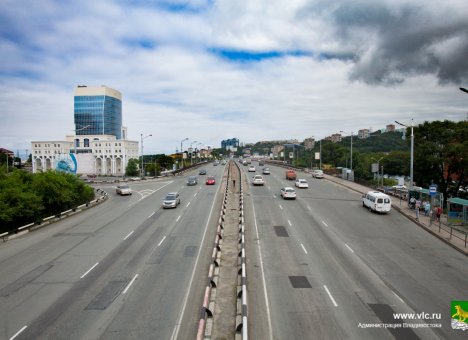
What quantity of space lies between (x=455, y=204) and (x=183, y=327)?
26.2 m

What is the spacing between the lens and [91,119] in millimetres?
181250

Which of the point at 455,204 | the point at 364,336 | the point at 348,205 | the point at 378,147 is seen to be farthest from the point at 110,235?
the point at 378,147

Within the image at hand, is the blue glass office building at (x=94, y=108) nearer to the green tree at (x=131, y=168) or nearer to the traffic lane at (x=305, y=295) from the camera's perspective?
the green tree at (x=131, y=168)

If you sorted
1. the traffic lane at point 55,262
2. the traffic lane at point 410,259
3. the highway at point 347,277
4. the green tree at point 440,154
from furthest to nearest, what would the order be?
the green tree at point 440,154
the traffic lane at point 410,259
the traffic lane at point 55,262
the highway at point 347,277

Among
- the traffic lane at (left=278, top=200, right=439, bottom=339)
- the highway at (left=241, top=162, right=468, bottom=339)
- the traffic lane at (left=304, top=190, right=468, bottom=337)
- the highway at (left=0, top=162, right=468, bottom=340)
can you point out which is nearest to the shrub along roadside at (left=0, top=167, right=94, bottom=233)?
the highway at (left=0, top=162, right=468, bottom=340)

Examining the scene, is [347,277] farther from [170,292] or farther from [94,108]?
[94,108]

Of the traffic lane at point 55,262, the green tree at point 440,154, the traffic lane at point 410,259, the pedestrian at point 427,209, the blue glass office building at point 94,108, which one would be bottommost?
the traffic lane at point 55,262

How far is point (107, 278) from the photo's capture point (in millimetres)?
16703

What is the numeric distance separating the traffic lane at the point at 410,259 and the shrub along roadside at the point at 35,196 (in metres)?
25.9

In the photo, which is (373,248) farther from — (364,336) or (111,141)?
(111,141)

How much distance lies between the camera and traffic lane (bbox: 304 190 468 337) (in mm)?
14578

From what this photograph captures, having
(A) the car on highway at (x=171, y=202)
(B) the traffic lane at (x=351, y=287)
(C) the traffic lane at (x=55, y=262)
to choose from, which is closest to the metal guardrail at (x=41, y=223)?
(C) the traffic lane at (x=55, y=262)

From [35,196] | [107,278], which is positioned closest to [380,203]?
[107,278]

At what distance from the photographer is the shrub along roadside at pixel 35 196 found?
30.9 metres
